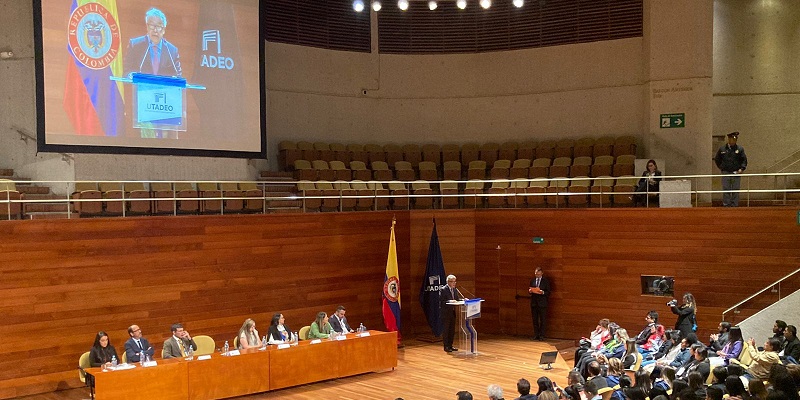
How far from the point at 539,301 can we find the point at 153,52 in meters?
8.23

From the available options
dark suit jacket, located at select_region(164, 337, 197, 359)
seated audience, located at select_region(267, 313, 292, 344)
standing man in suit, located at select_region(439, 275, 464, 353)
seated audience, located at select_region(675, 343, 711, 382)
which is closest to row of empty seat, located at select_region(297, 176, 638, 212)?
standing man in suit, located at select_region(439, 275, 464, 353)

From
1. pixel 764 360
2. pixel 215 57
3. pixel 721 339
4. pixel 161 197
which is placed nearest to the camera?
pixel 764 360

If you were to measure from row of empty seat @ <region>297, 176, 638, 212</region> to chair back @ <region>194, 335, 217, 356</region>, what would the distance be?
3.37 metres

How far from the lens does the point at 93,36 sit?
41.4ft

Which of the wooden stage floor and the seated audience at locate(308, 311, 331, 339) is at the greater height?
the seated audience at locate(308, 311, 331, 339)

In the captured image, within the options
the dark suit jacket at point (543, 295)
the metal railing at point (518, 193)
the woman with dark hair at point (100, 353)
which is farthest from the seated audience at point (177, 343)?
the dark suit jacket at point (543, 295)

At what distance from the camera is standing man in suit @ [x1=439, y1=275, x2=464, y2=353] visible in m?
13.2

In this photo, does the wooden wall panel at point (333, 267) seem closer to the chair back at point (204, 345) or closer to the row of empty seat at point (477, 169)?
the chair back at point (204, 345)

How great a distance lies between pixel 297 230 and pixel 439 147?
5768 millimetres

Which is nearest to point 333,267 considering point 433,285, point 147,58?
point 433,285

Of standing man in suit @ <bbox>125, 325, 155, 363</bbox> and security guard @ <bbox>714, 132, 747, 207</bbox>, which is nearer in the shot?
→ standing man in suit @ <bbox>125, 325, 155, 363</bbox>

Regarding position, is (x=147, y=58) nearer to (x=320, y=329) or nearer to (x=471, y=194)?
(x=320, y=329)

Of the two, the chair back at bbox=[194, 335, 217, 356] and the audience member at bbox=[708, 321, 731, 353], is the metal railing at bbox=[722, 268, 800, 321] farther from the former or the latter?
the chair back at bbox=[194, 335, 217, 356]

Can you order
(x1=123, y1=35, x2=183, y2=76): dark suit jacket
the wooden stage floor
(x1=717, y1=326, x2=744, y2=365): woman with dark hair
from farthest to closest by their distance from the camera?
1. (x1=123, y1=35, x2=183, y2=76): dark suit jacket
2. the wooden stage floor
3. (x1=717, y1=326, x2=744, y2=365): woman with dark hair
